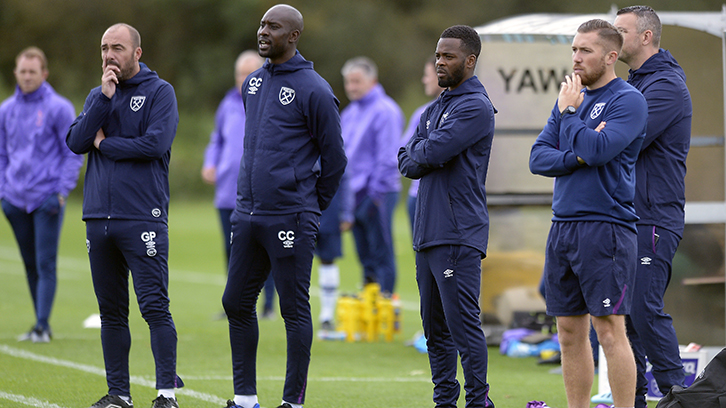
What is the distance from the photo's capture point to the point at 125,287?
588 centimetres

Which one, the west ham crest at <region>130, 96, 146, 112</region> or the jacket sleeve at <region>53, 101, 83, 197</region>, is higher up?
the west ham crest at <region>130, 96, 146, 112</region>

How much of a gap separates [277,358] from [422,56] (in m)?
39.8

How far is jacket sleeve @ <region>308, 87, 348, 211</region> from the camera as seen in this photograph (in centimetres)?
550

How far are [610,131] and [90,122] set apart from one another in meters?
2.96

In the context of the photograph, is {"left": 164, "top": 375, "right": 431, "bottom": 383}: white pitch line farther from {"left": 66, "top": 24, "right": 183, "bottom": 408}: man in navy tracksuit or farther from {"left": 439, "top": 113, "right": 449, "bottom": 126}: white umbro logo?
{"left": 439, "top": 113, "right": 449, "bottom": 126}: white umbro logo

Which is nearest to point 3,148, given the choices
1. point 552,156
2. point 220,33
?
point 552,156

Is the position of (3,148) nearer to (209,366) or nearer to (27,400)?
(209,366)

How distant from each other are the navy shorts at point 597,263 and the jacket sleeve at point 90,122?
2.72 m

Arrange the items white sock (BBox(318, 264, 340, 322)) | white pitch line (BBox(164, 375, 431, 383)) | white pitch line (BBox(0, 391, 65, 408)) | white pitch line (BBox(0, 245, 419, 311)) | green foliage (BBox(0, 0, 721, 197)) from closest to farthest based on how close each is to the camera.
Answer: white pitch line (BBox(0, 391, 65, 408)) → white pitch line (BBox(164, 375, 431, 383)) → white sock (BBox(318, 264, 340, 322)) → white pitch line (BBox(0, 245, 419, 311)) → green foliage (BBox(0, 0, 721, 197))

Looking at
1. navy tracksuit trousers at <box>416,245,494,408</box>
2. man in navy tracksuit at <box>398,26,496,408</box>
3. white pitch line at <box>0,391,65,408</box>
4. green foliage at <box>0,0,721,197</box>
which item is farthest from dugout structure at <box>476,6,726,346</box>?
green foliage at <box>0,0,721,197</box>

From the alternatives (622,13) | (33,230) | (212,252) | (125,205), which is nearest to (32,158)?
(33,230)

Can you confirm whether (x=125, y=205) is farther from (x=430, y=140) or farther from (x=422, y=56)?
(x=422, y=56)

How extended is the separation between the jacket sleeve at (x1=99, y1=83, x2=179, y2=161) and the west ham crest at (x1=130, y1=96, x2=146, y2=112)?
0.06 m

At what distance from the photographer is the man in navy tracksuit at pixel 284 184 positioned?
5.45 meters
